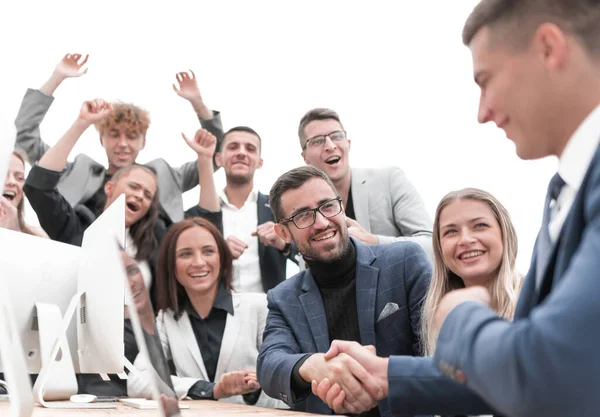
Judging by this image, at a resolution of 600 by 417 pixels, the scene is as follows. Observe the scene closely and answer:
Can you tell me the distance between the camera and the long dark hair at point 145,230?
281 centimetres

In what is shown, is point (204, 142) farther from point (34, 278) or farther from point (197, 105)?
point (34, 278)

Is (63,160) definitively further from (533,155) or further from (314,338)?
(533,155)

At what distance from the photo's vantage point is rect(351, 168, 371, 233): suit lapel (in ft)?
9.25

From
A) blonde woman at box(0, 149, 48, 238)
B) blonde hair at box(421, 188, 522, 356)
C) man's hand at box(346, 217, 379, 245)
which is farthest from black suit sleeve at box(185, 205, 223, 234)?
blonde hair at box(421, 188, 522, 356)

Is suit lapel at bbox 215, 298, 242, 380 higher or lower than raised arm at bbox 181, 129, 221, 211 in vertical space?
lower

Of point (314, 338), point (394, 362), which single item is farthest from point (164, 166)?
point (394, 362)

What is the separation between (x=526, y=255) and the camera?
287cm

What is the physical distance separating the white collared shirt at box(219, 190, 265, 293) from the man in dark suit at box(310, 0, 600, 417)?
220 cm

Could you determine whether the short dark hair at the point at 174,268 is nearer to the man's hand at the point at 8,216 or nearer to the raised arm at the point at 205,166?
the raised arm at the point at 205,166

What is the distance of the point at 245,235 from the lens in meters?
3.05

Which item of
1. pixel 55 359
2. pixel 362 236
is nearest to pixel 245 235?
pixel 362 236

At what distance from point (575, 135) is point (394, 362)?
0.44 m

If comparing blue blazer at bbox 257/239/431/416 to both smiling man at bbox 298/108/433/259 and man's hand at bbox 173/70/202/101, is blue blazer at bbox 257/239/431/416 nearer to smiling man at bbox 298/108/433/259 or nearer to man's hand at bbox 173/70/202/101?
smiling man at bbox 298/108/433/259

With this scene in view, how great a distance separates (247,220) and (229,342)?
70 cm
